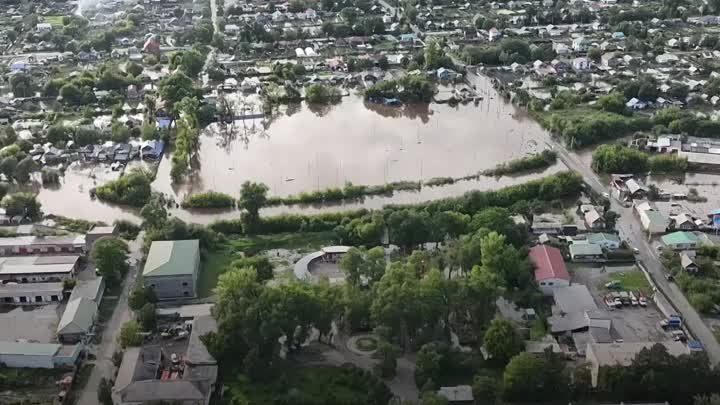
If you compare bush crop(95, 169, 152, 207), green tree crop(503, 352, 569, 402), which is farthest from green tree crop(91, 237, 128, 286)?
green tree crop(503, 352, 569, 402)

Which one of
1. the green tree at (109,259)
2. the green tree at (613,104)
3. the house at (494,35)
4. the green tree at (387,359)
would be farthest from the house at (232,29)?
the green tree at (387,359)

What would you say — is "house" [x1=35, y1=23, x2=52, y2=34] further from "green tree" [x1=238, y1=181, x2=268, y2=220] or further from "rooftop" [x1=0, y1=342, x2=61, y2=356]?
"rooftop" [x1=0, y1=342, x2=61, y2=356]

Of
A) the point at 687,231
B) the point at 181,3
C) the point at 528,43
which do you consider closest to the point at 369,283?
the point at 687,231

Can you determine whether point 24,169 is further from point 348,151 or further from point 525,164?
point 525,164

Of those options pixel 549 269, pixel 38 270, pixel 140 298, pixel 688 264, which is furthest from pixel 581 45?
pixel 38 270

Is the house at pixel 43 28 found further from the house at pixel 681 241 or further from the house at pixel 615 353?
the house at pixel 615 353

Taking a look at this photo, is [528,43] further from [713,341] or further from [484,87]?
[713,341]
